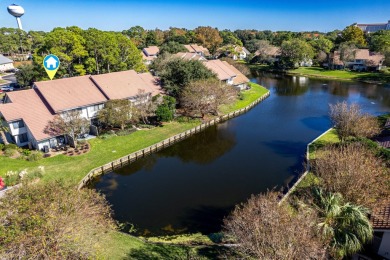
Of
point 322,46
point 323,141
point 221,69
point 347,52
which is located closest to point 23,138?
point 323,141

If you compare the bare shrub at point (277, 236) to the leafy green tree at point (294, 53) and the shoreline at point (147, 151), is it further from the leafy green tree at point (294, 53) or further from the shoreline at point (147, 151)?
the leafy green tree at point (294, 53)

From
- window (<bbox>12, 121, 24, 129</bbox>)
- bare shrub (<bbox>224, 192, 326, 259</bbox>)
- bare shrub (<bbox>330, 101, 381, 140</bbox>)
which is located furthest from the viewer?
window (<bbox>12, 121, 24, 129</bbox>)

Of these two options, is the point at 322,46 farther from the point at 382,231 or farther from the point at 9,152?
the point at 9,152

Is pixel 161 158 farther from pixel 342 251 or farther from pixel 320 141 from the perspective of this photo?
pixel 342 251

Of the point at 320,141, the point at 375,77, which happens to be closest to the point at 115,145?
the point at 320,141

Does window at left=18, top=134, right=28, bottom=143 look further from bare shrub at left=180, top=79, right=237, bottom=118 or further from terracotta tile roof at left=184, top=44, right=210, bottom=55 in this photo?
terracotta tile roof at left=184, top=44, right=210, bottom=55

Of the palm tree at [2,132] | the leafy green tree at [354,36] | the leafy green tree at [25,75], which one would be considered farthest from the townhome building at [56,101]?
the leafy green tree at [354,36]

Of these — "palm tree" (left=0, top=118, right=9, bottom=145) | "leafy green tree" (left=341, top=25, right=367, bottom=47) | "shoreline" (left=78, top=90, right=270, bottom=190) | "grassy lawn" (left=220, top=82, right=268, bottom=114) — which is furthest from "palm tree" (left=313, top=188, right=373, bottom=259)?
"leafy green tree" (left=341, top=25, right=367, bottom=47)
